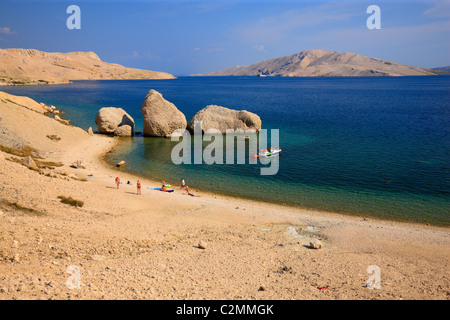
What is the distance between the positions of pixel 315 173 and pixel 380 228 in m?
11.3

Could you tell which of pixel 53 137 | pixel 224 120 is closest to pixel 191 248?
pixel 53 137

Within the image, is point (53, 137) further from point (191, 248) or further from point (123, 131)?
point (191, 248)

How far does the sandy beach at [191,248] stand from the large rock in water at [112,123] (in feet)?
73.8

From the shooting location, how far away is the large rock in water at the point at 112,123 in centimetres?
4619

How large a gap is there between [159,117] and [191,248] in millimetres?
31992

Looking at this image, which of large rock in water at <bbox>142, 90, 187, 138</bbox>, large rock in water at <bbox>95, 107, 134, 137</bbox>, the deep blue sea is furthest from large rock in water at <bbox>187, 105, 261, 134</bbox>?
large rock in water at <bbox>95, 107, 134, 137</bbox>

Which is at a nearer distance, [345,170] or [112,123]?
[345,170]

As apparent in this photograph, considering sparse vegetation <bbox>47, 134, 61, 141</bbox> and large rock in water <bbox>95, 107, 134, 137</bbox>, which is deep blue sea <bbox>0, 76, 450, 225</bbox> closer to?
large rock in water <bbox>95, 107, 134, 137</bbox>

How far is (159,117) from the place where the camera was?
148ft

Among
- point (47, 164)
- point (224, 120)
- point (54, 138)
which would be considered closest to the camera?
point (47, 164)

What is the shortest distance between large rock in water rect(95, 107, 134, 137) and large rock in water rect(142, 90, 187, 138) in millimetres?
3228

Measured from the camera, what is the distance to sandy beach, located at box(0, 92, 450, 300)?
11.9 metres

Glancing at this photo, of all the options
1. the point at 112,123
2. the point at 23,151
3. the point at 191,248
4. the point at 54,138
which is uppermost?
the point at 112,123
